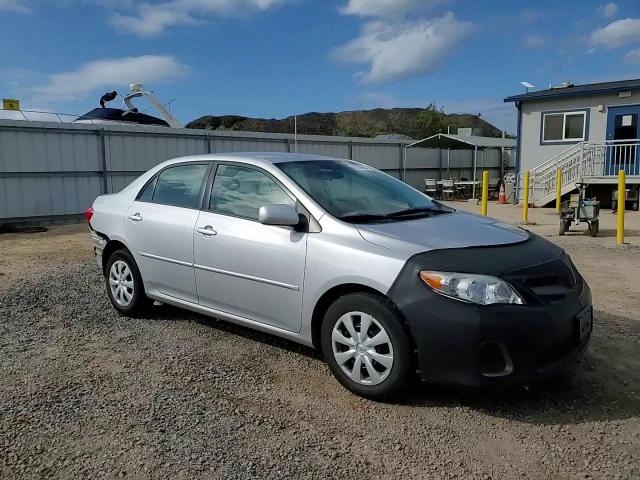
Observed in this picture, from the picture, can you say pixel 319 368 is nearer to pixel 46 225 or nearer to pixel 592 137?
pixel 46 225

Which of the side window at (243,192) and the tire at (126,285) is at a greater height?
the side window at (243,192)

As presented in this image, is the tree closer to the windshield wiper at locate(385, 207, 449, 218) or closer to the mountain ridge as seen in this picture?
the mountain ridge

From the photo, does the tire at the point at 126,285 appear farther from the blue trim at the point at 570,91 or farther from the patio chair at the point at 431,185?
the patio chair at the point at 431,185

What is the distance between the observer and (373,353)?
337cm

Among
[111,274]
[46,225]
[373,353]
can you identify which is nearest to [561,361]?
[373,353]

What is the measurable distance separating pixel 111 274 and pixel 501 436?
3.86 m

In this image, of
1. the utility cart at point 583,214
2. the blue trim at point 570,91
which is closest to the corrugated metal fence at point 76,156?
the blue trim at point 570,91

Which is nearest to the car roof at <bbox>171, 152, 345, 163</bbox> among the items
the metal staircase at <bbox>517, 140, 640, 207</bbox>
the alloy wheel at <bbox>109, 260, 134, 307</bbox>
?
the alloy wheel at <bbox>109, 260, 134, 307</bbox>

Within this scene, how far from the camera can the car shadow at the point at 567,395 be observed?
130 inches

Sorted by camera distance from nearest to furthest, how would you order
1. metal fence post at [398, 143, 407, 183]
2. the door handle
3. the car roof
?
the door handle < the car roof < metal fence post at [398, 143, 407, 183]

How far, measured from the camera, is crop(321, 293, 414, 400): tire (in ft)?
10.7

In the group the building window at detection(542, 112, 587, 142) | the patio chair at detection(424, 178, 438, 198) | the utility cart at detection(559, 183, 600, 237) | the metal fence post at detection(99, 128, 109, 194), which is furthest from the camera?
the patio chair at detection(424, 178, 438, 198)

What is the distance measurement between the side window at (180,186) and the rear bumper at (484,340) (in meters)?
2.29

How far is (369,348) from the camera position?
3389mm
